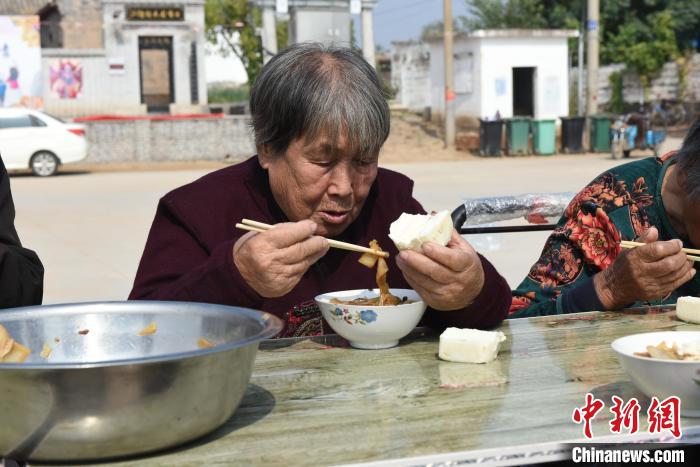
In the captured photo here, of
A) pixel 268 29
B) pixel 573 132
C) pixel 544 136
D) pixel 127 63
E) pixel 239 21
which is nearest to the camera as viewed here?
pixel 544 136

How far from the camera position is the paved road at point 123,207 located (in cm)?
825

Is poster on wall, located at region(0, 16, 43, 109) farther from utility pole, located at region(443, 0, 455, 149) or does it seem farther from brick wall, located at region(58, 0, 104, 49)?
utility pole, located at region(443, 0, 455, 149)

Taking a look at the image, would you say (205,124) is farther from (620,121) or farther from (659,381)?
(659,381)

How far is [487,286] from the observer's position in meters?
2.26

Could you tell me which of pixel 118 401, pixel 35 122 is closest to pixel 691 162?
pixel 118 401

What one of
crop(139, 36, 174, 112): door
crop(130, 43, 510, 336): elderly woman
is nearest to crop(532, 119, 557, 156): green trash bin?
crop(139, 36, 174, 112): door

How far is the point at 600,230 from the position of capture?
2912 millimetres

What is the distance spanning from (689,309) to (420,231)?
832 mm

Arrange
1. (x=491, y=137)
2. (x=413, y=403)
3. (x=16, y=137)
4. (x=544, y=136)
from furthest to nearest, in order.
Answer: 1. (x=544, y=136)
2. (x=491, y=137)
3. (x=16, y=137)
4. (x=413, y=403)

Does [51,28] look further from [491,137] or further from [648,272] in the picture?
[648,272]

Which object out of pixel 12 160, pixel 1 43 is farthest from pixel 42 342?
pixel 1 43

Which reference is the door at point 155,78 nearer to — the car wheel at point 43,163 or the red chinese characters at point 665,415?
the car wheel at point 43,163

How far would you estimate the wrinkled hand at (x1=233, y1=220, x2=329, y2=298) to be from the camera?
189cm

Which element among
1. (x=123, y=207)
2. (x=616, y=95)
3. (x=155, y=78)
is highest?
(x=155, y=78)
